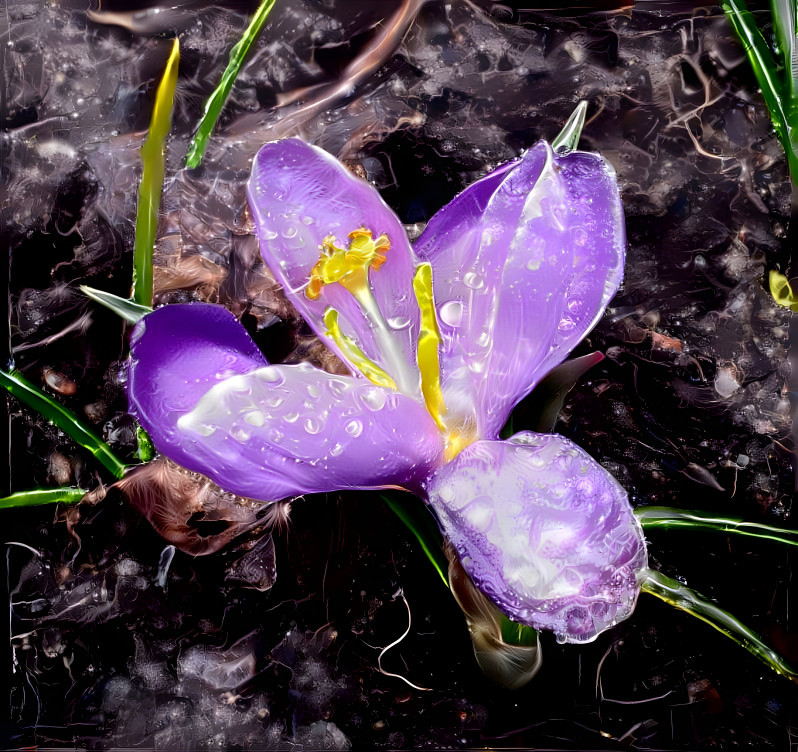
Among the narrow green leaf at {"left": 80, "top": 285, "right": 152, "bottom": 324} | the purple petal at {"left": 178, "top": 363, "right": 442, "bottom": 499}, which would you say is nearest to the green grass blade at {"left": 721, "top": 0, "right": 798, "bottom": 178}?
the purple petal at {"left": 178, "top": 363, "right": 442, "bottom": 499}

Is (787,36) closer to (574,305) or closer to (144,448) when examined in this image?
(574,305)

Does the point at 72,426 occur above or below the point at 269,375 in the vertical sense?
below

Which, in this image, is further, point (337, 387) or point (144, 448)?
point (144, 448)

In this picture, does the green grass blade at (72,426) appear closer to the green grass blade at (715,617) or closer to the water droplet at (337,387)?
the water droplet at (337,387)

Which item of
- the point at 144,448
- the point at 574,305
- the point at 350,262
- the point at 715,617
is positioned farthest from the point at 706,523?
the point at 144,448

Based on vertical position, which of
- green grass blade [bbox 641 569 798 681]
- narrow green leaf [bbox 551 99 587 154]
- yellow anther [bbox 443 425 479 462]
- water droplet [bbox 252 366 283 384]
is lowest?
green grass blade [bbox 641 569 798 681]

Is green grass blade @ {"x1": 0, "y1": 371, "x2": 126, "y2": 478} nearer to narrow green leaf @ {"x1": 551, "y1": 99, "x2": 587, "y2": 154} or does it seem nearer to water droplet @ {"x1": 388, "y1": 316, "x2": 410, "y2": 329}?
water droplet @ {"x1": 388, "y1": 316, "x2": 410, "y2": 329}
